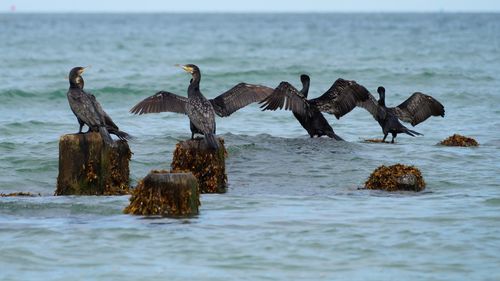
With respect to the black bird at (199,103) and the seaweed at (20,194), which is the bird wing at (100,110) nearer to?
the black bird at (199,103)

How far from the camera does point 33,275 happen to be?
8.33 m

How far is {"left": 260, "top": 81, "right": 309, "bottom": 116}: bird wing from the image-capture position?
14781 mm

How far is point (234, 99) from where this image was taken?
45.5 feet

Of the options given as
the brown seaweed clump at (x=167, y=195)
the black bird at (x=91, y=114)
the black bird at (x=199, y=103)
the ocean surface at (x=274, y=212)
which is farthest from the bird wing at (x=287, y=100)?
the brown seaweed clump at (x=167, y=195)

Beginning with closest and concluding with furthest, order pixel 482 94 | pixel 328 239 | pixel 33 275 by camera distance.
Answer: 1. pixel 33 275
2. pixel 328 239
3. pixel 482 94

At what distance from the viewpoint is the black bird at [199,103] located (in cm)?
1102

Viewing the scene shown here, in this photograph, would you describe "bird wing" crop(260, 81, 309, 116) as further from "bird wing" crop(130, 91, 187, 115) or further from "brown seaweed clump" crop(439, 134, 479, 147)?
"bird wing" crop(130, 91, 187, 115)

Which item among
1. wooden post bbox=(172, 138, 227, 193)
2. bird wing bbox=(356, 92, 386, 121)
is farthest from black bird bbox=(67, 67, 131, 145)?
bird wing bbox=(356, 92, 386, 121)

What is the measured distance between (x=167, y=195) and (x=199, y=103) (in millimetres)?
2000

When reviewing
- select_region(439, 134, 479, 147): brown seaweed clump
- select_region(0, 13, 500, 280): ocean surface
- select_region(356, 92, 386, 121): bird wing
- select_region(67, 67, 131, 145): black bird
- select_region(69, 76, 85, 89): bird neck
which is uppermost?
select_region(69, 76, 85, 89): bird neck

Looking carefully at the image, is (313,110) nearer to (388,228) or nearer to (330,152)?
(330,152)

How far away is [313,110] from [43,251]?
725 cm

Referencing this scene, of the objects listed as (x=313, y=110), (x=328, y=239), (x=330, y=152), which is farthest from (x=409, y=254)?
(x=313, y=110)

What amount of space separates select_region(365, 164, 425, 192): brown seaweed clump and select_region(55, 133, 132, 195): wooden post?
279cm
